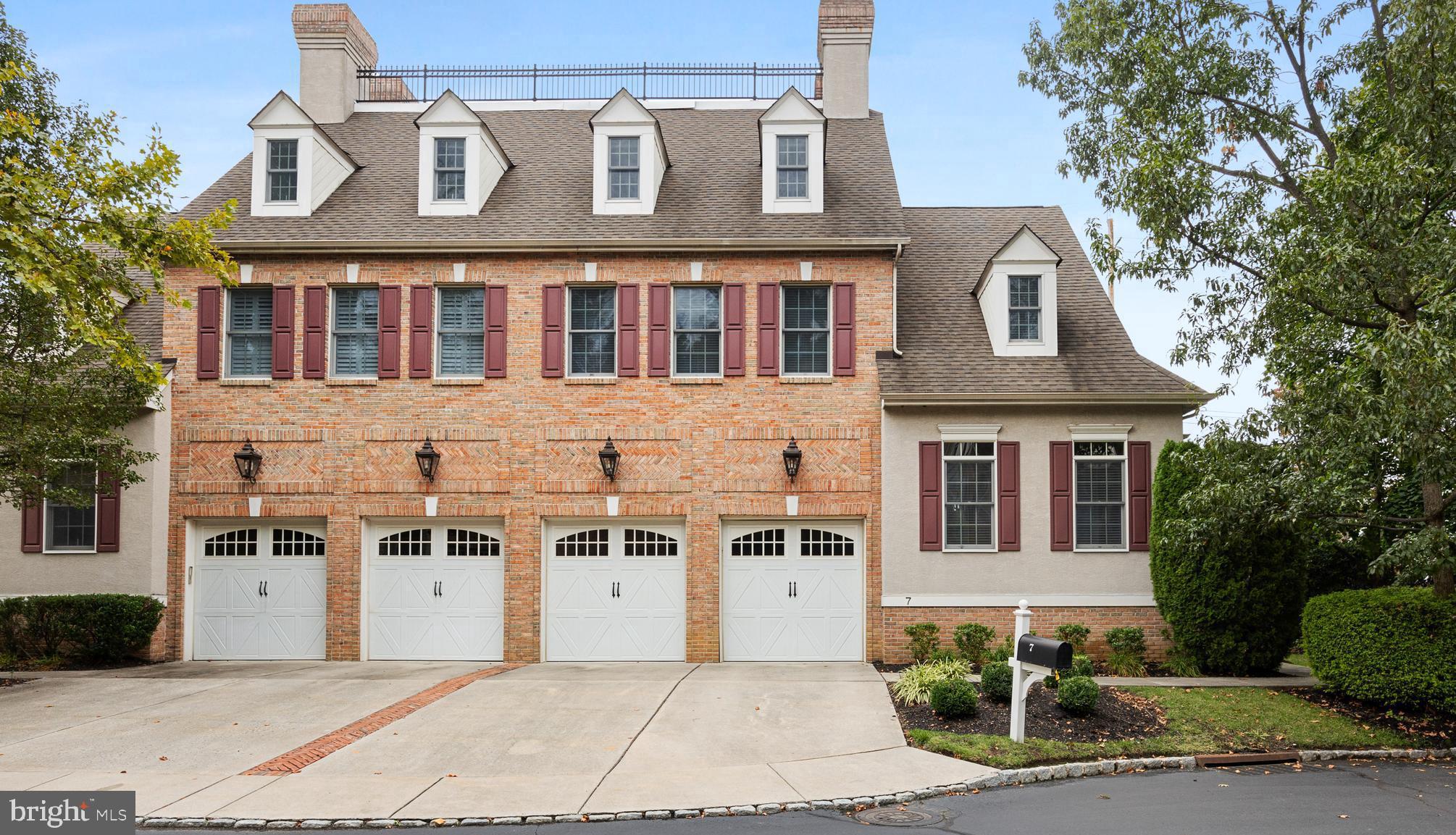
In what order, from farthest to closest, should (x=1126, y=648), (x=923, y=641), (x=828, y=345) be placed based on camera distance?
(x=828, y=345) < (x=923, y=641) < (x=1126, y=648)

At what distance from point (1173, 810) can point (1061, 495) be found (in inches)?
317

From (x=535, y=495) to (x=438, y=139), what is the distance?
6.36m

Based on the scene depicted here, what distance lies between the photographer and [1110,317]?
691 inches

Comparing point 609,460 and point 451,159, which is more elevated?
point 451,159

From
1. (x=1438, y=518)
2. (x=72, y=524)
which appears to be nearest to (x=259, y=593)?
(x=72, y=524)

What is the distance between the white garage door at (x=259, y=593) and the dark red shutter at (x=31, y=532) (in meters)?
2.33

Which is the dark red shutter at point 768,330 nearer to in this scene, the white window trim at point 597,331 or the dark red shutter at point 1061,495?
the white window trim at point 597,331

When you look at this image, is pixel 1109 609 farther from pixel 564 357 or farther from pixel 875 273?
pixel 564 357

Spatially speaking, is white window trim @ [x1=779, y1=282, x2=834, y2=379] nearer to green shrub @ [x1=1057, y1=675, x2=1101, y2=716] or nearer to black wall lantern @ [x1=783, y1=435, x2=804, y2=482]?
black wall lantern @ [x1=783, y1=435, x2=804, y2=482]

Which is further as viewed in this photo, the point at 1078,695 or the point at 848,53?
the point at 848,53

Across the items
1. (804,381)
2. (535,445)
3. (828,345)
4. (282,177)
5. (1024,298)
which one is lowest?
(535,445)

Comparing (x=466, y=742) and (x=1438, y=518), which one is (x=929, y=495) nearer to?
(x=1438, y=518)

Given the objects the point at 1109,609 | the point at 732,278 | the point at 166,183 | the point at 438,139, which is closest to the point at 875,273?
the point at 732,278

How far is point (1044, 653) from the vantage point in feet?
32.2
